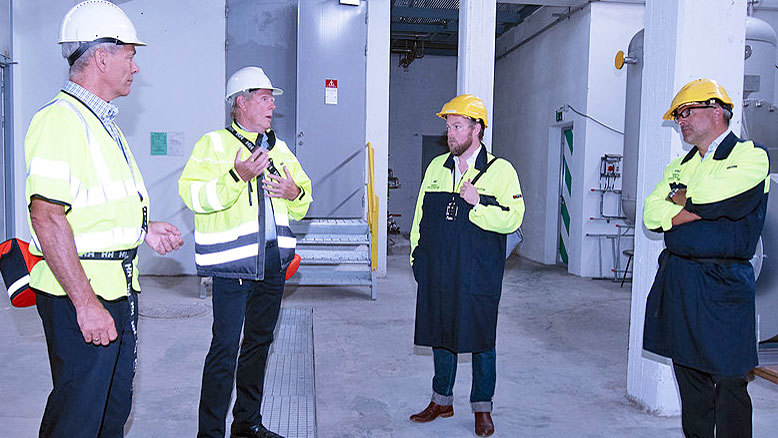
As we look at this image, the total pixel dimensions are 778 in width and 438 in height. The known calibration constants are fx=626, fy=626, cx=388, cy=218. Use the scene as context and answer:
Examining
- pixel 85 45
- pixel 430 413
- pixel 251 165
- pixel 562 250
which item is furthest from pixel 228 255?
pixel 562 250

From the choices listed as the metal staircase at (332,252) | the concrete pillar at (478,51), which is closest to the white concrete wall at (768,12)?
the concrete pillar at (478,51)

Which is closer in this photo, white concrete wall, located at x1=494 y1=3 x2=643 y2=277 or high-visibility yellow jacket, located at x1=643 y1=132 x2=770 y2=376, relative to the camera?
high-visibility yellow jacket, located at x1=643 y1=132 x2=770 y2=376

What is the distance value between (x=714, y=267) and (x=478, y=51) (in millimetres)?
2523

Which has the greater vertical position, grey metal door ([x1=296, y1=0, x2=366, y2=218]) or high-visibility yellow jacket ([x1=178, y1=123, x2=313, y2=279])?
grey metal door ([x1=296, y1=0, x2=366, y2=218])

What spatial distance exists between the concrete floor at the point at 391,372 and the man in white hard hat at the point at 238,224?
2.27ft

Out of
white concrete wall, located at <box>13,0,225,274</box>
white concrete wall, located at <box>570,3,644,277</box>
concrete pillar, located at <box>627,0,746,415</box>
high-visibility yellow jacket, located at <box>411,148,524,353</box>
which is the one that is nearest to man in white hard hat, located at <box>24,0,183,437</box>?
high-visibility yellow jacket, located at <box>411,148,524,353</box>

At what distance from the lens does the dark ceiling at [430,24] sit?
33.9 ft

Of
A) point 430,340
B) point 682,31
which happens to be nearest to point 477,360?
point 430,340

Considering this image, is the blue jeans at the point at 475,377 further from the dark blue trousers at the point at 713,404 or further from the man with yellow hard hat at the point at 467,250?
the dark blue trousers at the point at 713,404

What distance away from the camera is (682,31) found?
325 centimetres

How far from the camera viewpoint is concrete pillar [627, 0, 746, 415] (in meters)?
3.27

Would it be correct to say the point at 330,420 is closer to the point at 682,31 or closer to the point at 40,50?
the point at 682,31

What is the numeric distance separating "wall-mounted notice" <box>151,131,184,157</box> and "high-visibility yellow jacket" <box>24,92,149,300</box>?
596 cm

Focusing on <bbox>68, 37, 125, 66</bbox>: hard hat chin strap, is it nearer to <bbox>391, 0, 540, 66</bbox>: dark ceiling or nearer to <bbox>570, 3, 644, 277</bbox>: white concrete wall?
<bbox>570, 3, 644, 277</bbox>: white concrete wall
